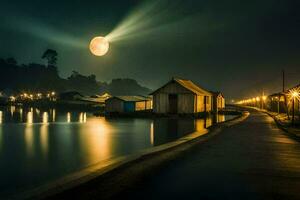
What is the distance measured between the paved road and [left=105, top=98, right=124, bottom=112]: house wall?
5022cm

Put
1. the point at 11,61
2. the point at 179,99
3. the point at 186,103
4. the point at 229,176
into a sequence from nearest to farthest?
the point at 229,176
the point at 186,103
the point at 179,99
the point at 11,61

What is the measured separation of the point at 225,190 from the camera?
10.7 m

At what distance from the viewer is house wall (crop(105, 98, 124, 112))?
227 feet

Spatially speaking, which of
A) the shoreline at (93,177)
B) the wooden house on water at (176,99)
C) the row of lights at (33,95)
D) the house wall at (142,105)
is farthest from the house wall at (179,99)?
the row of lights at (33,95)

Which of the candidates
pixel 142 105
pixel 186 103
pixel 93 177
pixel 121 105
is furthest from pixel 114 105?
pixel 93 177

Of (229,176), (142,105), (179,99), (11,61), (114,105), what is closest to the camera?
(229,176)

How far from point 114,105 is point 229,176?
58.0 metres

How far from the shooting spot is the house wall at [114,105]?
69.1 meters

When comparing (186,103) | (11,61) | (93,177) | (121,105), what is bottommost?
(93,177)

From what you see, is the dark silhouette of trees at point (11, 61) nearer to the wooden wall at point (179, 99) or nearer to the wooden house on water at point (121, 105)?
the wooden house on water at point (121, 105)

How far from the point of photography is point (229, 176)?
12.6m

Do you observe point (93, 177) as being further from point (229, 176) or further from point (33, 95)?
point (33, 95)

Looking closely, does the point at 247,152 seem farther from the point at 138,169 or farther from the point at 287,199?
the point at 287,199

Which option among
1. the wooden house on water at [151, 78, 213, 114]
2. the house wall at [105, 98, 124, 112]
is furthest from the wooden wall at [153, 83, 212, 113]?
the house wall at [105, 98, 124, 112]
